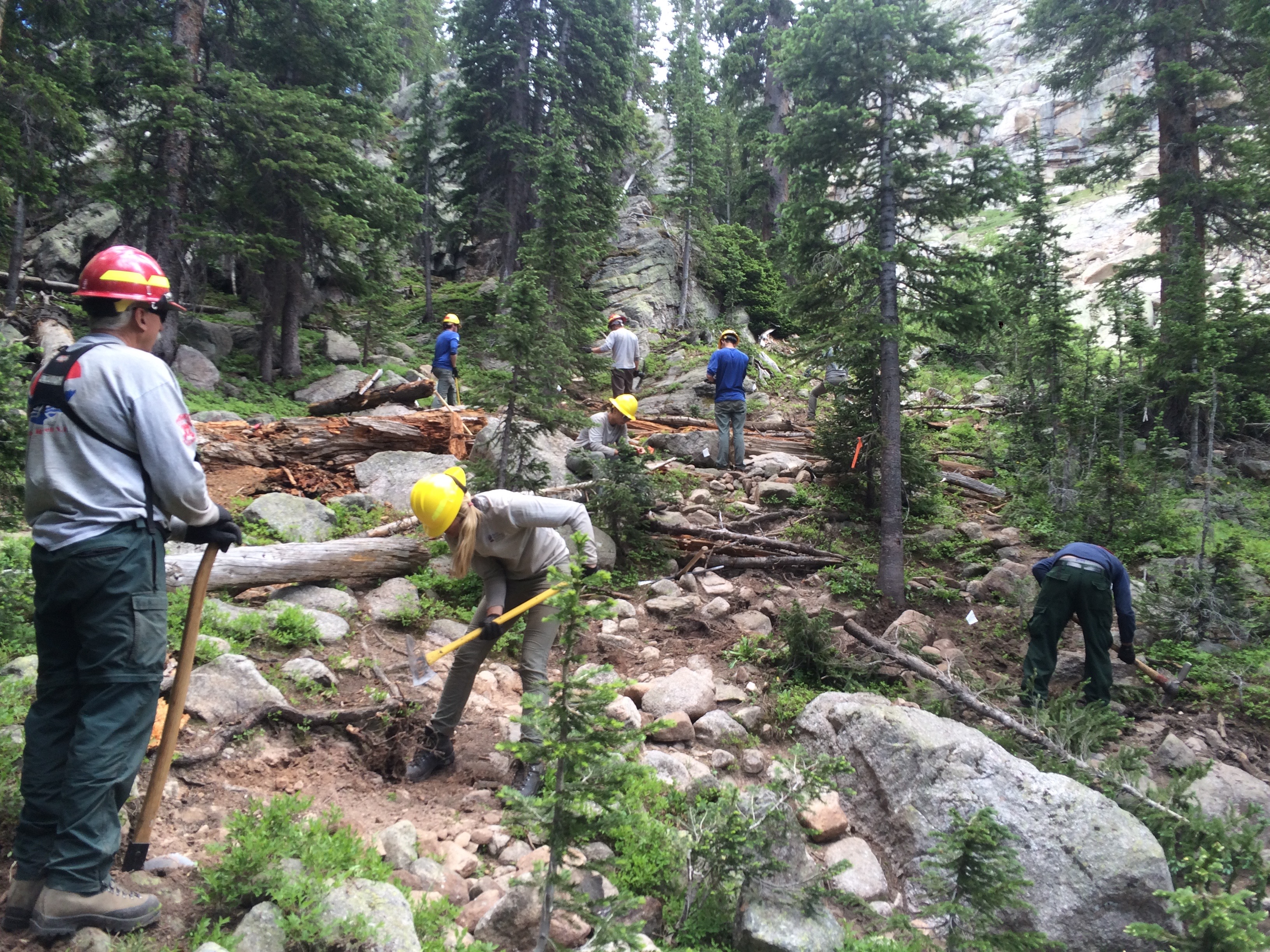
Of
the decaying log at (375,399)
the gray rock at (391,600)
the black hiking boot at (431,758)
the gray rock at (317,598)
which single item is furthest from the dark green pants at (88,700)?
the decaying log at (375,399)

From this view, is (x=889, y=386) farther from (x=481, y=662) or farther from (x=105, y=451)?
(x=105, y=451)

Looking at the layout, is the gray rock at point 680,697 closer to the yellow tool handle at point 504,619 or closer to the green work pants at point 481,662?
the green work pants at point 481,662

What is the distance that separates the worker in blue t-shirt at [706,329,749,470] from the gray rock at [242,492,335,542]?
22.0ft

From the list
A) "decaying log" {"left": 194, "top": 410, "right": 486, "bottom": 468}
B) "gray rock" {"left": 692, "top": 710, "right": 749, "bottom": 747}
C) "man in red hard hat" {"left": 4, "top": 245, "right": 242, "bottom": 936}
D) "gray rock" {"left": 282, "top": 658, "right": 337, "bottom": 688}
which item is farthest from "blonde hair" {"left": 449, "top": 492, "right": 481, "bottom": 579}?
"decaying log" {"left": 194, "top": 410, "right": 486, "bottom": 468}

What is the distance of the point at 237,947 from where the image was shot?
9.06ft

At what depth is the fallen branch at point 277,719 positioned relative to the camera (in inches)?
166

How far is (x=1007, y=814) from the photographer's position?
15.1ft

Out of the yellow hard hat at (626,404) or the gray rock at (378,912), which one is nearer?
the gray rock at (378,912)

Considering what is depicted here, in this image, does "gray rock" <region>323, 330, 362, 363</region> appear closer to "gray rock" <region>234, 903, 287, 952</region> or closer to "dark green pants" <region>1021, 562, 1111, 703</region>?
"dark green pants" <region>1021, 562, 1111, 703</region>

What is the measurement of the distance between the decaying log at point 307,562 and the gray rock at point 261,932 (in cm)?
413

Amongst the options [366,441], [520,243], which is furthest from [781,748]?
[520,243]

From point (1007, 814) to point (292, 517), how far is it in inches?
312

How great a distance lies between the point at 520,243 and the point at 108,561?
67.9 ft

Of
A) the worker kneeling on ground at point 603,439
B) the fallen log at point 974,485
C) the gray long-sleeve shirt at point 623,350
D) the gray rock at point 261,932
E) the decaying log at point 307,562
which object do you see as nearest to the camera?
the gray rock at point 261,932
